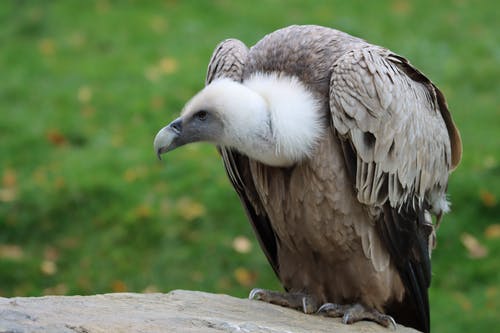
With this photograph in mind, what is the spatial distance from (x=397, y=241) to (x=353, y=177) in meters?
0.51

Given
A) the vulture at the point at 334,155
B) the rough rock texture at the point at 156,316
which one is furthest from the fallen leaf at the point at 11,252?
the rough rock texture at the point at 156,316

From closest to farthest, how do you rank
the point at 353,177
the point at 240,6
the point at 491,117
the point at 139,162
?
the point at 353,177 < the point at 139,162 < the point at 491,117 < the point at 240,6

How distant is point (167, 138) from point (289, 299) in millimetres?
1272

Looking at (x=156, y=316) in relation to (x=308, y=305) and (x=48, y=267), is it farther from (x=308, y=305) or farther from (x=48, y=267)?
(x=48, y=267)

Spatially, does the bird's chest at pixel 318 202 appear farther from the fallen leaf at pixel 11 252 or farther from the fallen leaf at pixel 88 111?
the fallen leaf at pixel 88 111

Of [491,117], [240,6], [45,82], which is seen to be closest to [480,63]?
[491,117]

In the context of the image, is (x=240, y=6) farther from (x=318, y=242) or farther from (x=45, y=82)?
(x=318, y=242)

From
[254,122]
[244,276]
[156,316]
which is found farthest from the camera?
[244,276]

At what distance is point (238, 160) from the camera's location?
5.95 meters

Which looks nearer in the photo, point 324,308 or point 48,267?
point 324,308

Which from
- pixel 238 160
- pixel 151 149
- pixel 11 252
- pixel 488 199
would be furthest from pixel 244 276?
pixel 238 160

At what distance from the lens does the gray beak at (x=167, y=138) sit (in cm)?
537

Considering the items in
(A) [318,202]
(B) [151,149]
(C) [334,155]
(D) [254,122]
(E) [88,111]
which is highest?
(E) [88,111]

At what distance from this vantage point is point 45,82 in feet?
37.1
